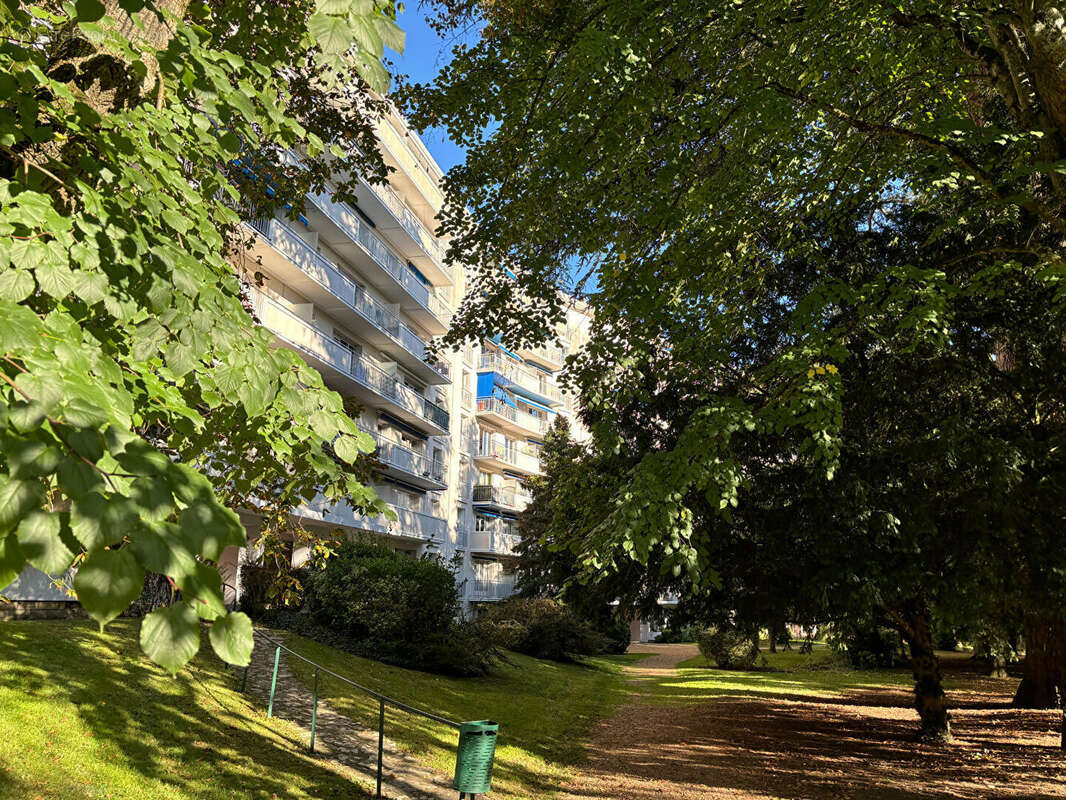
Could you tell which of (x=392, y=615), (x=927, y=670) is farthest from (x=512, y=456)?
(x=927, y=670)

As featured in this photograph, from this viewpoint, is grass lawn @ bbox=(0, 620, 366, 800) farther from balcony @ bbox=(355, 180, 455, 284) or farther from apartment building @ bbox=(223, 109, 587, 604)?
balcony @ bbox=(355, 180, 455, 284)

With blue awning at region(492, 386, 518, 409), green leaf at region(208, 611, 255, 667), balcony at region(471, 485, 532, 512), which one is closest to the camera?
green leaf at region(208, 611, 255, 667)

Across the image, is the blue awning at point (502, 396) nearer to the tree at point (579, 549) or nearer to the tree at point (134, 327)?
the tree at point (579, 549)

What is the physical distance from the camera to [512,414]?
43.0m

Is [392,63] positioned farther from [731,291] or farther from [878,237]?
[878,237]

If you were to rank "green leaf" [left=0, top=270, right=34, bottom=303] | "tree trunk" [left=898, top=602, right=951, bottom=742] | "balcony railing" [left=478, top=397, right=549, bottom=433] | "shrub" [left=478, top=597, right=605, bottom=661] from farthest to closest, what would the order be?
1. "balcony railing" [left=478, top=397, right=549, bottom=433]
2. "shrub" [left=478, top=597, right=605, bottom=661]
3. "tree trunk" [left=898, top=602, right=951, bottom=742]
4. "green leaf" [left=0, top=270, right=34, bottom=303]

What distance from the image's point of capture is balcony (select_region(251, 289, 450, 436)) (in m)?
21.2

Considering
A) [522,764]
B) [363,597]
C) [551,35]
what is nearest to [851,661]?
[363,597]

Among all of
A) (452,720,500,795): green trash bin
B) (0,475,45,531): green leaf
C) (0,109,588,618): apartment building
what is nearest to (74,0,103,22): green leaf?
(0,475,45,531): green leaf

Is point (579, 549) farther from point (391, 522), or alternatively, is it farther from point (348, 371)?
point (348, 371)

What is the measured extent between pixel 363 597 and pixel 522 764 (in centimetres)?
877

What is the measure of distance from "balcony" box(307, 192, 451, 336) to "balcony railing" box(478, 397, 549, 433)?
22.0 ft

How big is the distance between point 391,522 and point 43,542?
2305 cm

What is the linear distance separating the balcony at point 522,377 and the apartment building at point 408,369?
0.35 ft
